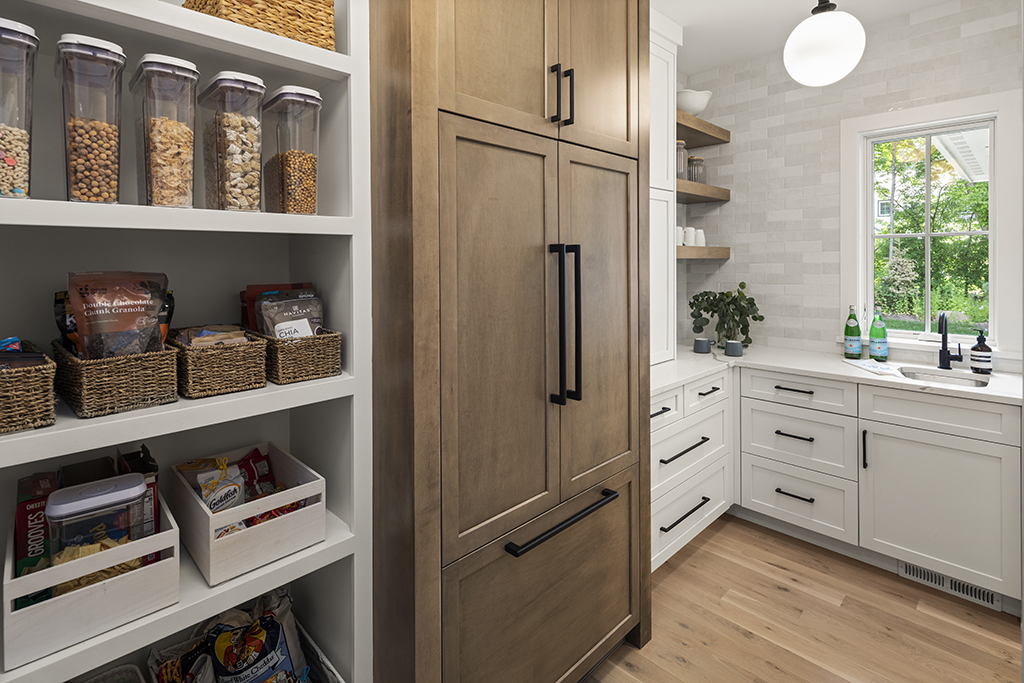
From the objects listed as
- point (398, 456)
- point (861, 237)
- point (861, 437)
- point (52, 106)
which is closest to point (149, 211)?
point (52, 106)

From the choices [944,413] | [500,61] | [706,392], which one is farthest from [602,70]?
[944,413]

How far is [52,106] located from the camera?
1.14 meters

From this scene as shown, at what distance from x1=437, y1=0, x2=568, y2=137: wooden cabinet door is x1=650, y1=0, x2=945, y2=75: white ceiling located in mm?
1523

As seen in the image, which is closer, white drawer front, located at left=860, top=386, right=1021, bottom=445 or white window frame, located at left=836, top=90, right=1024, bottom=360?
white drawer front, located at left=860, top=386, right=1021, bottom=445

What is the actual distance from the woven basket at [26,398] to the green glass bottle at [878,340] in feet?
10.8

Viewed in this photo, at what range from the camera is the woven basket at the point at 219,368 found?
1.09 metres

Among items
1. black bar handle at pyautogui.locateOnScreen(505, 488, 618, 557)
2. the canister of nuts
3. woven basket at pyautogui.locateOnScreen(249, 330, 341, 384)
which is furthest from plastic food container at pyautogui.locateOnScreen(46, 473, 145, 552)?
black bar handle at pyautogui.locateOnScreen(505, 488, 618, 557)

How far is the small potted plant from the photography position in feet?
9.95

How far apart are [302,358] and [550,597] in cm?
99

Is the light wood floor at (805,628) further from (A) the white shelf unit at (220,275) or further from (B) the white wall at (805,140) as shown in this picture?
(B) the white wall at (805,140)

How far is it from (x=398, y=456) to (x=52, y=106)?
3.44 feet

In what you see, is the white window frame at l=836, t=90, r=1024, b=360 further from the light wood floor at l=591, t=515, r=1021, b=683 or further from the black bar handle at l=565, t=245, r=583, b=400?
the black bar handle at l=565, t=245, r=583, b=400

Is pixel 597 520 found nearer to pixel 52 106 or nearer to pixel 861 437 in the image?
pixel 861 437

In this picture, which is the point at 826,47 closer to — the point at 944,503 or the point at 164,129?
the point at 944,503
